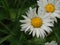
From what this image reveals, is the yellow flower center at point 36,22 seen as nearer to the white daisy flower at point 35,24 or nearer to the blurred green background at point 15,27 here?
the white daisy flower at point 35,24

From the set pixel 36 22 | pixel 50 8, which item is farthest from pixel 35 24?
pixel 50 8

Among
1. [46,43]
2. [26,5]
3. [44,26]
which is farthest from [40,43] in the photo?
[26,5]

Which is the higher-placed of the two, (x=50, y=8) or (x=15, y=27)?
(x=50, y=8)

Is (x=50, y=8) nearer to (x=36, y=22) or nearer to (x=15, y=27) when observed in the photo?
(x=36, y=22)

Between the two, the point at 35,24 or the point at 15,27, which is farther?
the point at 15,27

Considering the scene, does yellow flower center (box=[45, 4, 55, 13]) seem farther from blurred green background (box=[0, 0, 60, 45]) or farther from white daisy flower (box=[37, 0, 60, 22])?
blurred green background (box=[0, 0, 60, 45])

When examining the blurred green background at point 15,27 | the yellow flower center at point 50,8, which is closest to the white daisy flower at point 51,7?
the yellow flower center at point 50,8
